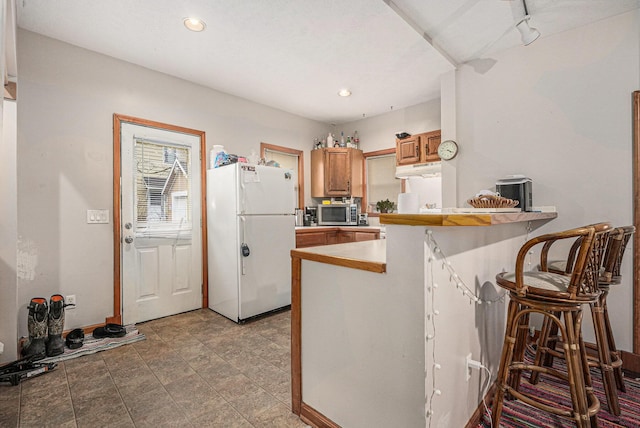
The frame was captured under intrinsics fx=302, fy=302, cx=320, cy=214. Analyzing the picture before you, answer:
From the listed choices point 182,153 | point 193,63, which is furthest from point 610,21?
point 182,153

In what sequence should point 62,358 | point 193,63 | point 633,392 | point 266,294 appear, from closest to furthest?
point 633,392 → point 62,358 → point 193,63 → point 266,294

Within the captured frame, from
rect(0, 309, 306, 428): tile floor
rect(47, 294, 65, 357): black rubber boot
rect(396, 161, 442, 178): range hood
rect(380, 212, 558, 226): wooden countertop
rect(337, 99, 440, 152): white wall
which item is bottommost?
rect(0, 309, 306, 428): tile floor

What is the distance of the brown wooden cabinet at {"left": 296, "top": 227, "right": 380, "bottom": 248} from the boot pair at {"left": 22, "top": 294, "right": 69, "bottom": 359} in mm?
2402

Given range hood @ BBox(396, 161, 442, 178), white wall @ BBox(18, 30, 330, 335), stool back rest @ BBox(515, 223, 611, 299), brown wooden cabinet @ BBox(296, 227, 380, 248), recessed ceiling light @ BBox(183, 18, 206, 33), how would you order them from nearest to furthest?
stool back rest @ BBox(515, 223, 611, 299) < recessed ceiling light @ BBox(183, 18, 206, 33) < white wall @ BBox(18, 30, 330, 335) < range hood @ BBox(396, 161, 442, 178) < brown wooden cabinet @ BBox(296, 227, 380, 248)

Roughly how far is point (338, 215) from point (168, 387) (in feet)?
10.5

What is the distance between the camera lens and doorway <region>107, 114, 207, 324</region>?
9.75ft

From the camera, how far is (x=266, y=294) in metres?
3.28

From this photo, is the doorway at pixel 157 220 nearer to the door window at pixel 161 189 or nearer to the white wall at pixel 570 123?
the door window at pixel 161 189

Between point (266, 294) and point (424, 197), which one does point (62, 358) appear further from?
point (424, 197)

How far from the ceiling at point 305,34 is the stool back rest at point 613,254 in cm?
178

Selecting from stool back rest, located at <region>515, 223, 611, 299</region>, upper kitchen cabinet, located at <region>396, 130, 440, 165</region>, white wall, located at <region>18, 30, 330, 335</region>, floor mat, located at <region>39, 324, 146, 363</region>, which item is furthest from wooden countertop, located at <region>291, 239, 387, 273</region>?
upper kitchen cabinet, located at <region>396, 130, 440, 165</region>

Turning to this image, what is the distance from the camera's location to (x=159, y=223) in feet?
10.6

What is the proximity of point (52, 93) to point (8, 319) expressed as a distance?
1.85 m

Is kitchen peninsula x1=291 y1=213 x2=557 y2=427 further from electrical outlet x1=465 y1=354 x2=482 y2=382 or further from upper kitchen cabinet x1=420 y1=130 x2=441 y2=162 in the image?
upper kitchen cabinet x1=420 y1=130 x2=441 y2=162
